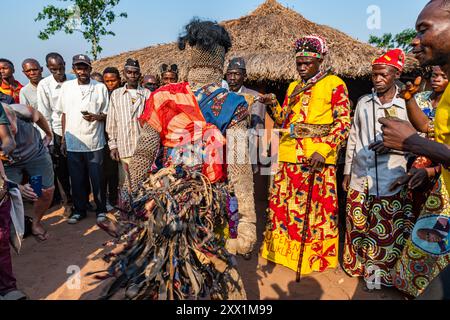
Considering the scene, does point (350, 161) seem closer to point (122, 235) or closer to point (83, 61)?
point (122, 235)

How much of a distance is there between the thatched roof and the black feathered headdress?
5199mm

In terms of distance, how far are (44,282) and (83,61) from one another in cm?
298

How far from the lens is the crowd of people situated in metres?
1.51

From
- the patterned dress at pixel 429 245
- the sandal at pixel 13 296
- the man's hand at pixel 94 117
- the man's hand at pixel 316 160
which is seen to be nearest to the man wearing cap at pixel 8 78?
the man's hand at pixel 94 117

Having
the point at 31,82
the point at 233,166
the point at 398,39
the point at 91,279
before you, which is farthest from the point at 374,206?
the point at 398,39

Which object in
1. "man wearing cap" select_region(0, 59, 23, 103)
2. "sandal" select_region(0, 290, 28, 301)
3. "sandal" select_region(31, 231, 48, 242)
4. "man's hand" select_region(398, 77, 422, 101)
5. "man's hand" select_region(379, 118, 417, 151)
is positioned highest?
"man wearing cap" select_region(0, 59, 23, 103)

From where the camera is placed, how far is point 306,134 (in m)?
3.25

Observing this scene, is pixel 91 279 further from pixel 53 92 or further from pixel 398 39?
pixel 398 39

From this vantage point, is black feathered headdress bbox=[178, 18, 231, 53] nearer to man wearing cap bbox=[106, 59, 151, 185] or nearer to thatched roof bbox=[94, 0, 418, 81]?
man wearing cap bbox=[106, 59, 151, 185]

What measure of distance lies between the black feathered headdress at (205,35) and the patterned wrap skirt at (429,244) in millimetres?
2017

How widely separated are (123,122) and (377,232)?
3.62 m

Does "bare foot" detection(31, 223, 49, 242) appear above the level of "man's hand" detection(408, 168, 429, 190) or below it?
below

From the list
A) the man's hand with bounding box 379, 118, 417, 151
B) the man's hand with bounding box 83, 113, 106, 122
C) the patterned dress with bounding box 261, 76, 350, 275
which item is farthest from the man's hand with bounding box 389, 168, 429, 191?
the man's hand with bounding box 83, 113, 106, 122
